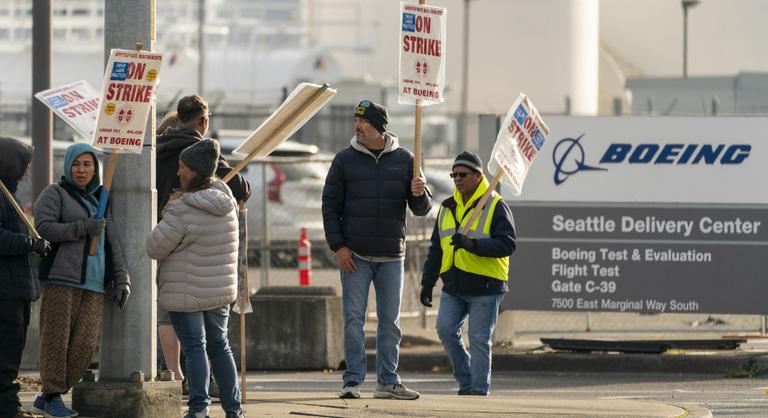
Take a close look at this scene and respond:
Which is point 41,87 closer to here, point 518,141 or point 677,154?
point 518,141

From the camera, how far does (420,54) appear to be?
9.51 m

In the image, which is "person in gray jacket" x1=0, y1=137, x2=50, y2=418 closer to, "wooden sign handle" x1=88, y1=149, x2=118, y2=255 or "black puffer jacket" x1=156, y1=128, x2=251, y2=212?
"wooden sign handle" x1=88, y1=149, x2=118, y2=255

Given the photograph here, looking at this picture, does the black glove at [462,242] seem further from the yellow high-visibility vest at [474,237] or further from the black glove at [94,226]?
the black glove at [94,226]

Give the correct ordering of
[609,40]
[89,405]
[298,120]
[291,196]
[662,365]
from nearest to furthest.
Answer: [89,405] < [298,120] < [662,365] < [291,196] < [609,40]

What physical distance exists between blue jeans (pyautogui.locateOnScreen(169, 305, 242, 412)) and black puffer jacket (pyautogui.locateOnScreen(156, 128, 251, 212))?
137cm

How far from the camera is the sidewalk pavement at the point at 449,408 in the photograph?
8.58 meters

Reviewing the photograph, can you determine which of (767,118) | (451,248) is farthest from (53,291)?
(767,118)

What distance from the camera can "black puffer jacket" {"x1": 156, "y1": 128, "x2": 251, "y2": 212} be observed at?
9.24 m

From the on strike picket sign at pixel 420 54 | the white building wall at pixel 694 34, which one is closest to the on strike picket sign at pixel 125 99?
the on strike picket sign at pixel 420 54

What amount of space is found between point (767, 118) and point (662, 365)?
7.46ft

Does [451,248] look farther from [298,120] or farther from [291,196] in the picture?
[291,196]

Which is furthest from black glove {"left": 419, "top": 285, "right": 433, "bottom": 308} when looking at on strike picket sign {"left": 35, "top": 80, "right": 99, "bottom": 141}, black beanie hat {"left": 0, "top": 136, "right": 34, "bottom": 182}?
black beanie hat {"left": 0, "top": 136, "right": 34, "bottom": 182}

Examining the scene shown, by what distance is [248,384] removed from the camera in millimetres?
11883

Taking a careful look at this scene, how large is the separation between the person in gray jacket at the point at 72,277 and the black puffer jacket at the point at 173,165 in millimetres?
1161
